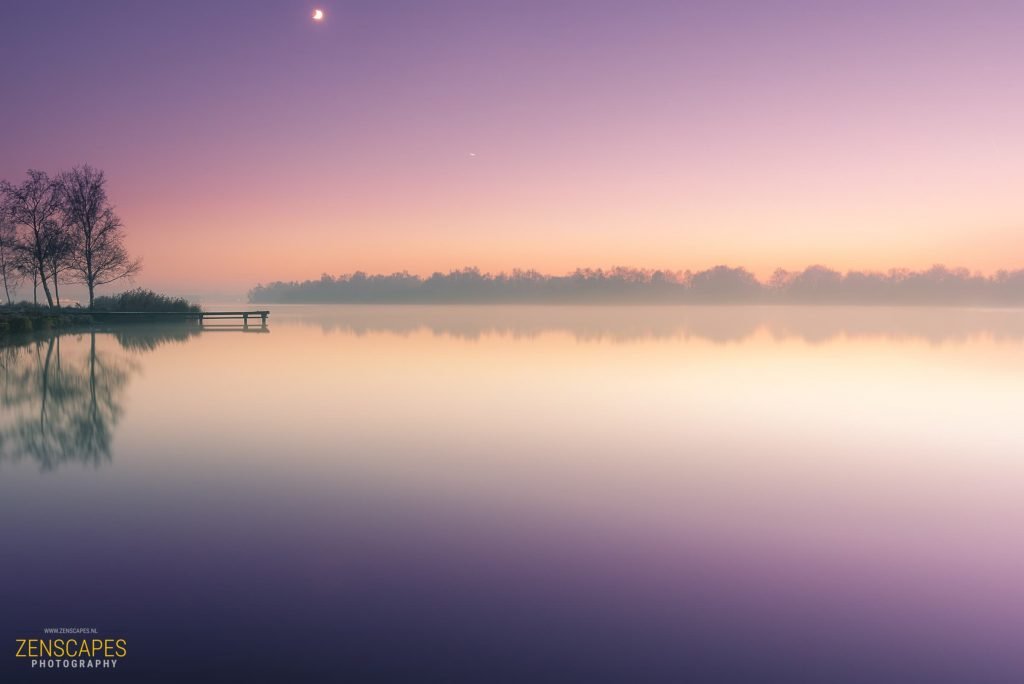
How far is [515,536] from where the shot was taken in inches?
243

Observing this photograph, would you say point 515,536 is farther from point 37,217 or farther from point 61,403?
point 37,217

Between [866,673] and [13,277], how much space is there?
5683 centimetres

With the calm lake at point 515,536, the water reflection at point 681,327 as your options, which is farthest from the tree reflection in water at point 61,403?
the water reflection at point 681,327

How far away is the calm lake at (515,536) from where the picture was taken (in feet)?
13.8

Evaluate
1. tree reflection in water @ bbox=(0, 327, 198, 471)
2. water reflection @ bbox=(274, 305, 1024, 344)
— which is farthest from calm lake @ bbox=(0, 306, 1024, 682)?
water reflection @ bbox=(274, 305, 1024, 344)

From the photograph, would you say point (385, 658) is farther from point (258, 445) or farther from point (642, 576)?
point (258, 445)

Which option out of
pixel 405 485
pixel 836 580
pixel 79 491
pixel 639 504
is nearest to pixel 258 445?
pixel 79 491

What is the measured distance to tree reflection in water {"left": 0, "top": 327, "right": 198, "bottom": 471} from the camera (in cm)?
910

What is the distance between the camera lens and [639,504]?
284 inches

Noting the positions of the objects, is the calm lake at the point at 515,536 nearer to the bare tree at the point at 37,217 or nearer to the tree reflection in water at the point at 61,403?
the tree reflection in water at the point at 61,403

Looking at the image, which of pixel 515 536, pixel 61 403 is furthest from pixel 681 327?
pixel 515 536

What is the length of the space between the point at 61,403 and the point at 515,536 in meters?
12.0

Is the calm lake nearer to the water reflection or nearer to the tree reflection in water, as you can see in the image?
the tree reflection in water

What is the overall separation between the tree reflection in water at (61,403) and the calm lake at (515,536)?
0.33 ft
